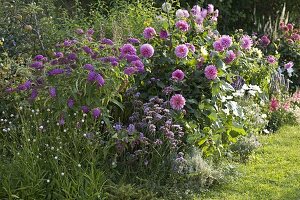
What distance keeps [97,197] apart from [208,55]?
7.00 feet

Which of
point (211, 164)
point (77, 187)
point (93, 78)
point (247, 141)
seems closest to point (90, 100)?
point (93, 78)

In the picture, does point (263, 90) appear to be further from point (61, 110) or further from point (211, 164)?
point (61, 110)

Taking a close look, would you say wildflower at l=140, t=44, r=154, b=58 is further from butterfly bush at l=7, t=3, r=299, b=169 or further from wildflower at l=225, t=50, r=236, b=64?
wildflower at l=225, t=50, r=236, b=64

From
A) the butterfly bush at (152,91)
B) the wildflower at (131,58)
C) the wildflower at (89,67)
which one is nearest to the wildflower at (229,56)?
the butterfly bush at (152,91)

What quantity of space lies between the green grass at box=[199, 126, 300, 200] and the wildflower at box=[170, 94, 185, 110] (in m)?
0.83

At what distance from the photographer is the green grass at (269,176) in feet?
16.2

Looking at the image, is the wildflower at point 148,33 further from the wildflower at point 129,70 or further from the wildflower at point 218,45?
the wildflower at point 129,70

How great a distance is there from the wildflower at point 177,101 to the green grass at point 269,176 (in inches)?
32.7

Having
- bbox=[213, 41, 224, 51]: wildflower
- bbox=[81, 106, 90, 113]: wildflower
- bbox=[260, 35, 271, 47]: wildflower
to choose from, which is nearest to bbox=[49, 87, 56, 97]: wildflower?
bbox=[81, 106, 90, 113]: wildflower

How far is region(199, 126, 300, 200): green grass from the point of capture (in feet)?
16.2

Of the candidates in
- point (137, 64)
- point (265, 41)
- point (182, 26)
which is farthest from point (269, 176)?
point (265, 41)

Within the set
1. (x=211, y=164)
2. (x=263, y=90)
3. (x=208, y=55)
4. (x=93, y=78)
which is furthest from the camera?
(x=263, y=90)

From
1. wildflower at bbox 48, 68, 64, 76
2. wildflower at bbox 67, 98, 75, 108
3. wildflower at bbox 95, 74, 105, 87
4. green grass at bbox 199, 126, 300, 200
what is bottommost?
green grass at bbox 199, 126, 300, 200

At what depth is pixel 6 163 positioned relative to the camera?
4.72 m
